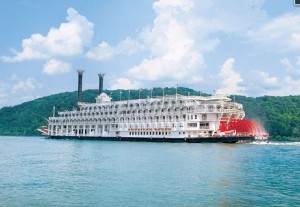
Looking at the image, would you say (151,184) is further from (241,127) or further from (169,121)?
(169,121)

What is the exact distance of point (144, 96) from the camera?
161 m

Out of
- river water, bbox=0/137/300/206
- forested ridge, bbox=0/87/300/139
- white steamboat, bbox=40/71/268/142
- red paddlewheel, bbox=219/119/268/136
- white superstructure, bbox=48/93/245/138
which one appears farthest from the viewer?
forested ridge, bbox=0/87/300/139

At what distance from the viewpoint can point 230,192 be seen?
21.1 meters

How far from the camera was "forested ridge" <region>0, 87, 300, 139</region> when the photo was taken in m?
105

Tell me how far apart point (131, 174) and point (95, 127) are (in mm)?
68337

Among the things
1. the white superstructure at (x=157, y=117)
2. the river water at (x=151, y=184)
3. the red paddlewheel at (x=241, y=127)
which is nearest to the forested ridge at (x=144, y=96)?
the red paddlewheel at (x=241, y=127)

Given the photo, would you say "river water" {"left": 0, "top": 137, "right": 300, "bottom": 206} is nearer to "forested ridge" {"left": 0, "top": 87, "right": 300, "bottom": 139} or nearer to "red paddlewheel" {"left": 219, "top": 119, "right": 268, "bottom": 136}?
"red paddlewheel" {"left": 219, "top": 119, "right": 268, "bottom": 136}

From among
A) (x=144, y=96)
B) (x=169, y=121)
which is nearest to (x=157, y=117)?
(x=169, y=121)

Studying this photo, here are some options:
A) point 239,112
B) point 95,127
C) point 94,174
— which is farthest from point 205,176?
point 95,127

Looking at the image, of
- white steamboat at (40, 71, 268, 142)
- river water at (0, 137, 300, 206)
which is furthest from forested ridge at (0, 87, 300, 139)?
river water at (0, 137, 300, 206)

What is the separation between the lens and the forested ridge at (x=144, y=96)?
10456cm

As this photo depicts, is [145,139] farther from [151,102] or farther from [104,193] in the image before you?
[104,193]

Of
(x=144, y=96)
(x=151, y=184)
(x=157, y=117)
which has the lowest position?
(x=151, y=184)

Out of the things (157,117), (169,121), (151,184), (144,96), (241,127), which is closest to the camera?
(151,184)
